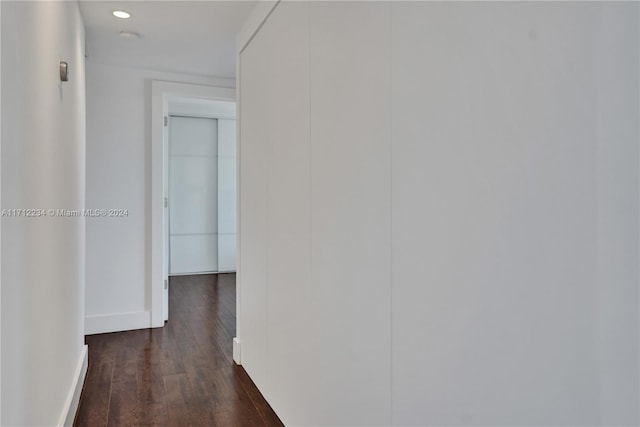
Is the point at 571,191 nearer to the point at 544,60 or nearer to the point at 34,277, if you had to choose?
the point at 544,60

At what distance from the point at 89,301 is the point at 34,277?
271 centimetres

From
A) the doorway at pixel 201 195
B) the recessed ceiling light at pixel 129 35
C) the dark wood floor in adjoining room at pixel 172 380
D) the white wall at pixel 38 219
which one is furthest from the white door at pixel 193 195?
the white wall at pixel 38 219

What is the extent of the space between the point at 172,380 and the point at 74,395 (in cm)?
62

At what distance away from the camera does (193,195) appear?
6.86 metres

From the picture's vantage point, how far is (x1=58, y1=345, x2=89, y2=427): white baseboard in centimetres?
198

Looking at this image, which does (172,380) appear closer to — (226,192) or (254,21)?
(254,21)

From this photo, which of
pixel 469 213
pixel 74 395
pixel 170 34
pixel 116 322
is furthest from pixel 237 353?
pixel 469 213

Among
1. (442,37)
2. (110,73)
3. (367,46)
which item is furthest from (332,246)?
(110,73)

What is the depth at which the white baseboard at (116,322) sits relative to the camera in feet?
12.4

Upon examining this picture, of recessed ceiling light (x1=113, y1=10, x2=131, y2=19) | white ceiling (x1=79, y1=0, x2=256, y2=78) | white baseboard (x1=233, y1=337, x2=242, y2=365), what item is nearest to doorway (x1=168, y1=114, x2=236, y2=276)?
white ceiling (x1=79, y1=0, x2=256, y2=78)

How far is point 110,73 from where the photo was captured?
385 cm

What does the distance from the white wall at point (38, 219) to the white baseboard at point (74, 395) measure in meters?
0.02

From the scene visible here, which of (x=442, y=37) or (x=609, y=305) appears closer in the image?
(x=609, y=305)

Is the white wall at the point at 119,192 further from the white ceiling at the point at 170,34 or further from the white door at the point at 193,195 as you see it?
the white door at the point at 193,195
